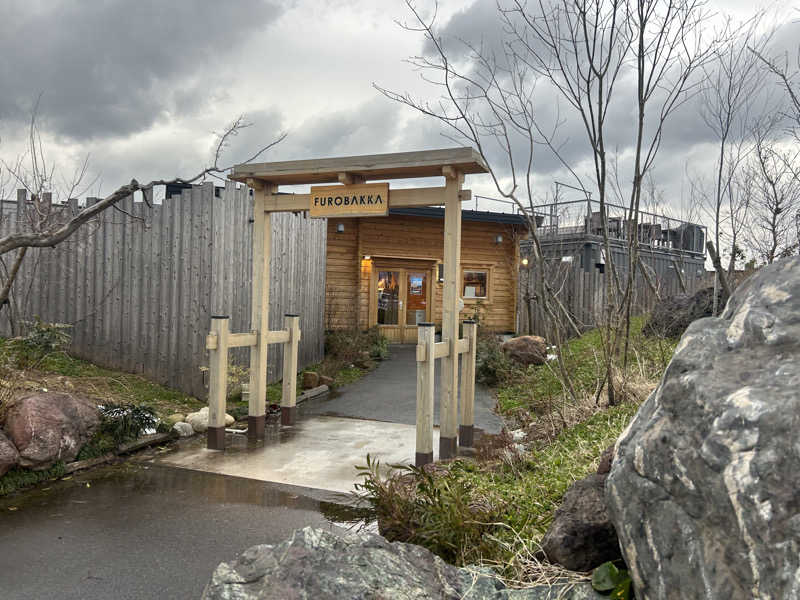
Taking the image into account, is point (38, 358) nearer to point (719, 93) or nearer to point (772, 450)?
point (772, 450)

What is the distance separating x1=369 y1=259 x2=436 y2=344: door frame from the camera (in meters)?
16.8

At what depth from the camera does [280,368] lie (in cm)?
1052

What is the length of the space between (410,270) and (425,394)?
1163 cm

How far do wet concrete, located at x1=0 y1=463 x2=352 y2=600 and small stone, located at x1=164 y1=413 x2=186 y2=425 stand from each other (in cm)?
132

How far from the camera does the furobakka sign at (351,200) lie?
21.4 ft

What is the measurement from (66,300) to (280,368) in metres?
3.81

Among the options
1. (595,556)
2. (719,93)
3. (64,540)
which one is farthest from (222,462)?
(719,93)

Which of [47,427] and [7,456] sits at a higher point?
→ [47,427]

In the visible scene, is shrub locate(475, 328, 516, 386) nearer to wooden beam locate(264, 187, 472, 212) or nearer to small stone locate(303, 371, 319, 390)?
small stone locate(303, 371, 319, 390)

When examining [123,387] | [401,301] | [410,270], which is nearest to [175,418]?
[123,387]

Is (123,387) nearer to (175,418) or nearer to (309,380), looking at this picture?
(175,418)

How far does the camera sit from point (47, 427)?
18.0ft

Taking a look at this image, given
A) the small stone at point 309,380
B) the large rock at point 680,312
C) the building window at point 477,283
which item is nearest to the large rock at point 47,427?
the small stone at point 309,380

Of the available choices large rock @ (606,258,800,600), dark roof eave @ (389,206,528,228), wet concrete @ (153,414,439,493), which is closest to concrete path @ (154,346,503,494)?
wet concrete @ (153,414,439,493)
